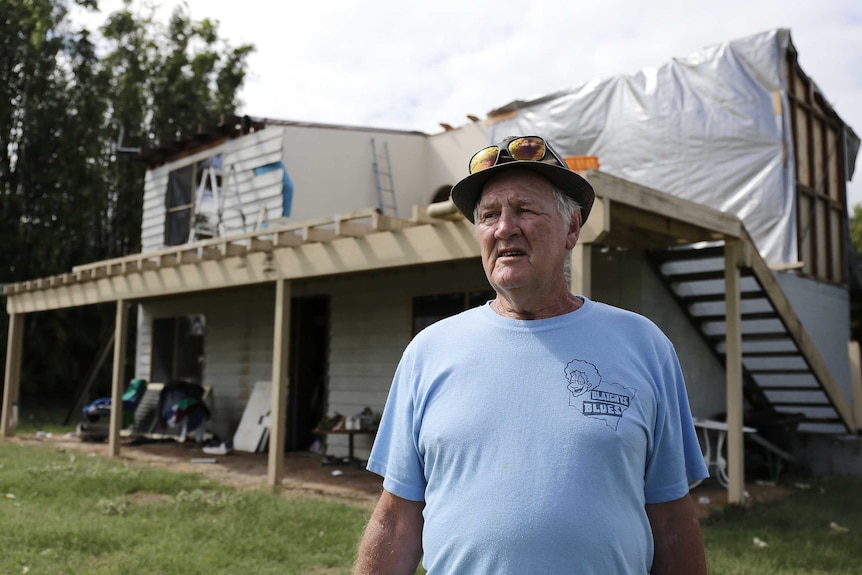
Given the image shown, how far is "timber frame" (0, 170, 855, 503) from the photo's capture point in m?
6.02

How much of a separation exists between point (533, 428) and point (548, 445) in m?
0.04

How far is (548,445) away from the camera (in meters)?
1.58

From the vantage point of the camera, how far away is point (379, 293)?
1034 cm

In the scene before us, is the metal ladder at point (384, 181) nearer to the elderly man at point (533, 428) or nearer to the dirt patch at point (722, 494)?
the dirt patch at point (722, 494)

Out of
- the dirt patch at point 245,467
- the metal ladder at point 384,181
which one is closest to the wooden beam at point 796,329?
the dirt patch at point 245,467

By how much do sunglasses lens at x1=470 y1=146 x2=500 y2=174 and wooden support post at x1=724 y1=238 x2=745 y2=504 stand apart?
5.35 meters

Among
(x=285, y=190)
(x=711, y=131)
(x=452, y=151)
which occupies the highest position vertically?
(x=452, y=151)

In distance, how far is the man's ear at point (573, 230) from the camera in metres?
1.93

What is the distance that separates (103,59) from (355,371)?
18.4 metres

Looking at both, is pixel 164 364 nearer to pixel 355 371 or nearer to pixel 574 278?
pixel 355 371

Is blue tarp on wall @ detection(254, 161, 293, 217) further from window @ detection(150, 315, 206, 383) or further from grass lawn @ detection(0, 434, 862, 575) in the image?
grass lawn @ detection(0, 434, 862, 575)

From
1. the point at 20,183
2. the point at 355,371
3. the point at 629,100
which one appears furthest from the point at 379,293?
the point at 20,183

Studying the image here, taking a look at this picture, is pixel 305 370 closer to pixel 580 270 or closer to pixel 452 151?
pixel 452 151

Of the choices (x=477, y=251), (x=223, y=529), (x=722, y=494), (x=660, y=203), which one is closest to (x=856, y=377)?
(x=722, y=494)
